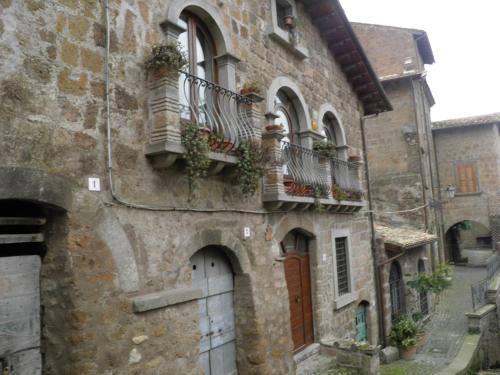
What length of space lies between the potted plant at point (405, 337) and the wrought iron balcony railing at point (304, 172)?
15.0 feet

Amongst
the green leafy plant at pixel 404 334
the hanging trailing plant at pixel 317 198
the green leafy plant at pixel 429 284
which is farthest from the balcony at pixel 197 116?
the green leafy plant at pixel 429 284

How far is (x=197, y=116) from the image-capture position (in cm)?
563

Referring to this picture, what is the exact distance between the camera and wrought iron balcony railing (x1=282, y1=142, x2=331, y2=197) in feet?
24.7

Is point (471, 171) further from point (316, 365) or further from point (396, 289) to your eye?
point (316, 365)

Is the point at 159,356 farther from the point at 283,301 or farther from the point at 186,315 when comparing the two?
the point at 283,301

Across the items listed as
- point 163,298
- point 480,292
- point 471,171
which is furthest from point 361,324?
point 471,171

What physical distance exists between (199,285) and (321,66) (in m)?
5.98

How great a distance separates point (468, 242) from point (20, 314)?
24739 millimetres

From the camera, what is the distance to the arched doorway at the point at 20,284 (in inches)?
148

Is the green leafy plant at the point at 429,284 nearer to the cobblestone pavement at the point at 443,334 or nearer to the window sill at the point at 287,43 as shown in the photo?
the cobblestone pavement at the point at 443,334

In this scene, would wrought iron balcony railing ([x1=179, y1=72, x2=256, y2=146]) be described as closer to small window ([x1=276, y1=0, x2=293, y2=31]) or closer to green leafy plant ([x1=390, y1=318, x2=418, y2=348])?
small window ([x1=276, y1=0, x2=293, y2=31])

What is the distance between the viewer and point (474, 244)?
78.1 ft

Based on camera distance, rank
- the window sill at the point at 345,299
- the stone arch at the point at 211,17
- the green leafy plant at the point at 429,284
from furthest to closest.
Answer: the green leafy plant at the point at 429,284 < the window sill at the point at 345,299 < the stone arch at the point at 211,17

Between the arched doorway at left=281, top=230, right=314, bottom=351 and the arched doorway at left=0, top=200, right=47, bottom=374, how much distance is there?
4.62 metres
